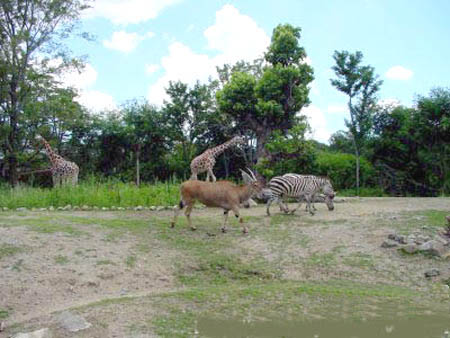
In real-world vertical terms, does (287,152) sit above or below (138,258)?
above

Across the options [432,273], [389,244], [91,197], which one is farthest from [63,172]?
[432,273]

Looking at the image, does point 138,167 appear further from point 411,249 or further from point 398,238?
point 411,249

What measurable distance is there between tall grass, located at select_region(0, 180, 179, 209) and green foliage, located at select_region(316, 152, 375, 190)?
8556 mm

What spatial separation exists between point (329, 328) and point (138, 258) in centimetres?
398

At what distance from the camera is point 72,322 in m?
6.50

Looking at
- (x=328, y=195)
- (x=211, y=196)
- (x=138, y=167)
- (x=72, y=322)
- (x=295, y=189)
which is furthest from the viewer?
(x=138, y=167)

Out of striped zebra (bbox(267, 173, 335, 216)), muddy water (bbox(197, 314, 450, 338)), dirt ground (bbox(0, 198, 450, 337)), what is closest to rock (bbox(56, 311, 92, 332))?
dirt ground (bbox(0, 198, 450, 337))

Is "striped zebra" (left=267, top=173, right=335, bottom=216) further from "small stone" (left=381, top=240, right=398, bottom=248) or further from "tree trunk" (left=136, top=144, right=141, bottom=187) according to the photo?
"tree trunk" (left=136, top=144, right=141, bottom=187)

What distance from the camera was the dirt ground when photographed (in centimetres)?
729

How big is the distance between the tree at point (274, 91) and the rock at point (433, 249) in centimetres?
957

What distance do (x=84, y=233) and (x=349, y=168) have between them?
1481cm

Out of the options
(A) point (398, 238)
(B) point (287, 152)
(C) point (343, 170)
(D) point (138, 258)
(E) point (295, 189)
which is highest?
(B) point (287, 152)

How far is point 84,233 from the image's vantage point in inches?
417

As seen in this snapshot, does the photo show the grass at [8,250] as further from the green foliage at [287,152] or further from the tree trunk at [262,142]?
the tree trunk at [262,142]
